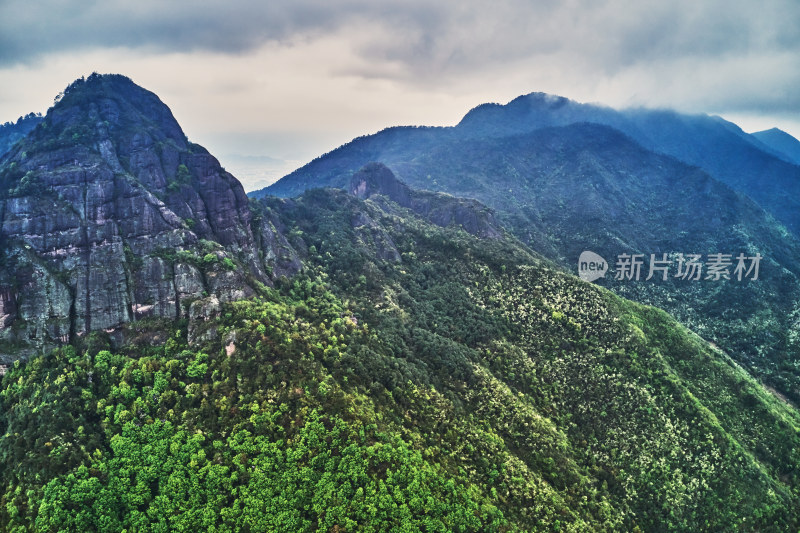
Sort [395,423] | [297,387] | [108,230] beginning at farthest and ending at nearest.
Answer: [108,230], [395,423], [297,387]

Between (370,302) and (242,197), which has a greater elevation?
(242,197)

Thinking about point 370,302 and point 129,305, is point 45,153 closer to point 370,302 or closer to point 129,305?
point 129,305

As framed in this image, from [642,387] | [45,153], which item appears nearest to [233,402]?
[45,153]

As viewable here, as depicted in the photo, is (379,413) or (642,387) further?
(642,387)
